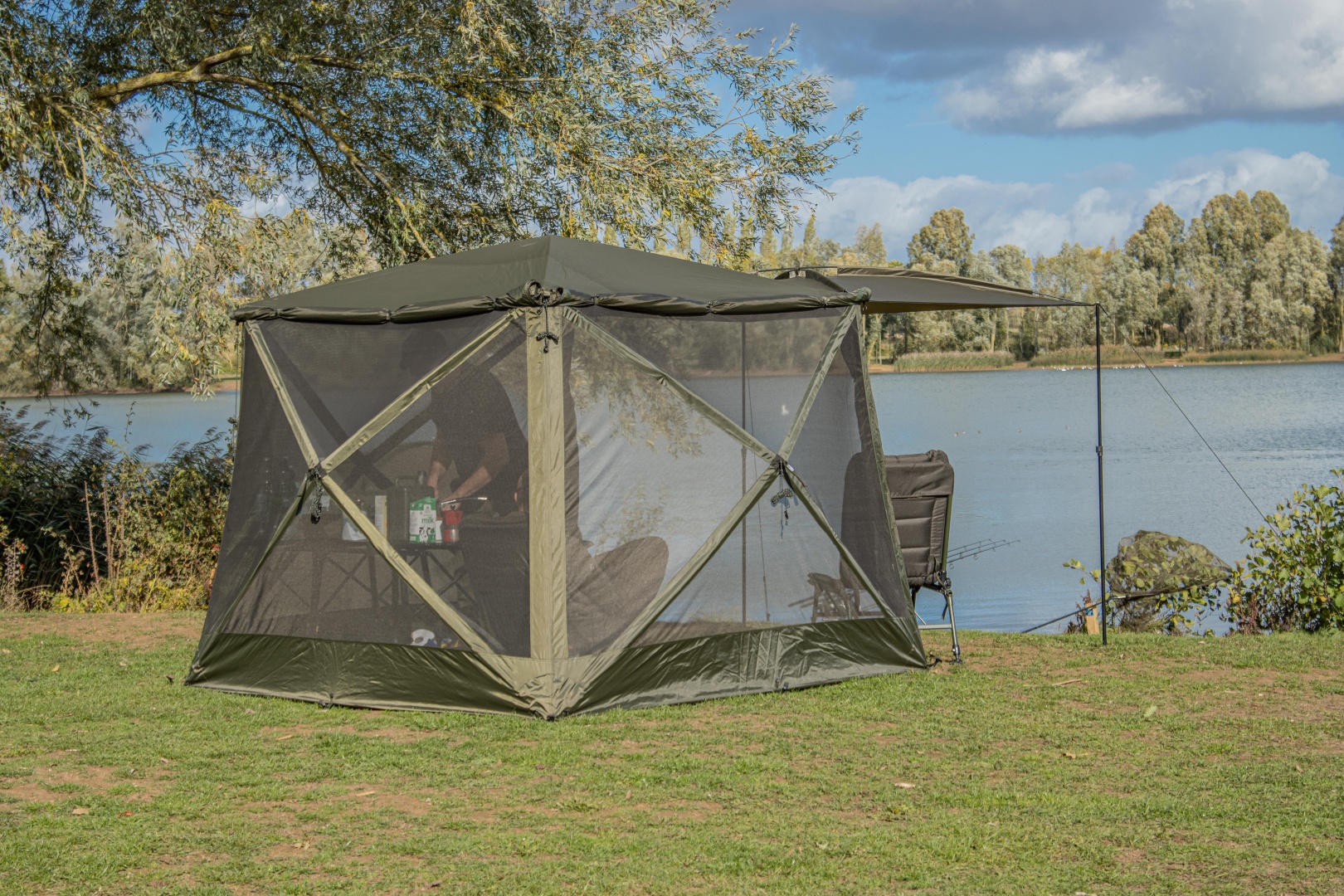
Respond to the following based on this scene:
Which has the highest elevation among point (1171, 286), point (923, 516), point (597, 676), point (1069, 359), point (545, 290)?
point (1171, 286)

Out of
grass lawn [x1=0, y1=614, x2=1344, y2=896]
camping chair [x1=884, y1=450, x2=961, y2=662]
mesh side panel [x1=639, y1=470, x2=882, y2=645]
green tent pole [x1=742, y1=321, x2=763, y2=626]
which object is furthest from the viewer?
camping chair [x1=884, y1=450, x2=961, y2=662]

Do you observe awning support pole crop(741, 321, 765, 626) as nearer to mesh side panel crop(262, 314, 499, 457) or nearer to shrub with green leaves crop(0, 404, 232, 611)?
mesh side panel crop(262, 314, 499, 457)

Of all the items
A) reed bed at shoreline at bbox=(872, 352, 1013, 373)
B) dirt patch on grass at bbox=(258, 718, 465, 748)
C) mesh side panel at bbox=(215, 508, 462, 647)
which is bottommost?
dirt patch on grass at bbox=(258, 718, 465, 748)

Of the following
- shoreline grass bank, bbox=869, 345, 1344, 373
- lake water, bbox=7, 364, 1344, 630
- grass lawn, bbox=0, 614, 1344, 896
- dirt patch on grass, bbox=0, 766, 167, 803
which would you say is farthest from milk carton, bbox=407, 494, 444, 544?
shoreline grass bank, bbox=869, 345, 1344, 373

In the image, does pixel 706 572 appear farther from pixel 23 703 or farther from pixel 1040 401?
pixel 1040 401

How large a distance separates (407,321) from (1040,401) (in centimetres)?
4187

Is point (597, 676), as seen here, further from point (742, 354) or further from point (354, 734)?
point (742, 354)

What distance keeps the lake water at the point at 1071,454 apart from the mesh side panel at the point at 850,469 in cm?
580

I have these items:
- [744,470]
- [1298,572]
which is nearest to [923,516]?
[744,470]

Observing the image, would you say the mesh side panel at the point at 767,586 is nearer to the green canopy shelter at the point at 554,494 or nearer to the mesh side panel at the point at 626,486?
the green canopy shelter at the point at 554,494

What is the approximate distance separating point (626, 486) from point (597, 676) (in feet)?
2.76

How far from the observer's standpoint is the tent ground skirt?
5637mm

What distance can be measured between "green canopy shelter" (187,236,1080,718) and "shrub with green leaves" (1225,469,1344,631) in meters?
3.15

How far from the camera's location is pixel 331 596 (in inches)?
235
